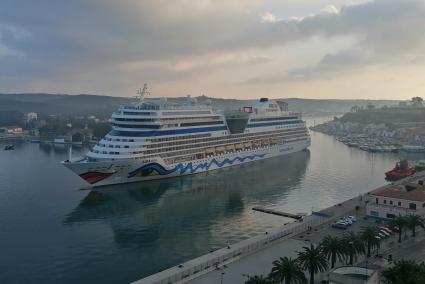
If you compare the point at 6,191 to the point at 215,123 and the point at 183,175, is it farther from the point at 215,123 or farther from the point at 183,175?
the point at 215,123

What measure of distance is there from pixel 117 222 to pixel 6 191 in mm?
17182

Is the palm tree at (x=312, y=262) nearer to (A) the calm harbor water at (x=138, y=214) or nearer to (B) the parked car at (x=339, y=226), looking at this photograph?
(A) the calm harbor water at (x=138, y=214)

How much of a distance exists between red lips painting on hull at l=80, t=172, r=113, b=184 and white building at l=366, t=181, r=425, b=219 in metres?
25.8

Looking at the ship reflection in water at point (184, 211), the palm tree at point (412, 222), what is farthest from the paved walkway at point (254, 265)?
the palm tree at point (412, 222)

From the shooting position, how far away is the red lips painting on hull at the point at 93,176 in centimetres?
4481

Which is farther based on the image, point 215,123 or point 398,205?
point 215,123

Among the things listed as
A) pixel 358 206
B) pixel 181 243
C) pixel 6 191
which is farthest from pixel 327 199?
pixel 6 191

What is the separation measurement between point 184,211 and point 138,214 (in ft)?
13.2

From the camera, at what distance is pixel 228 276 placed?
22.5 meters

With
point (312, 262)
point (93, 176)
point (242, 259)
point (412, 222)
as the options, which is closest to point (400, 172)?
point (412, 222)

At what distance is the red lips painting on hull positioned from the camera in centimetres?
4481

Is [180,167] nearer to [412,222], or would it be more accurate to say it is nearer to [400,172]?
[400,172]

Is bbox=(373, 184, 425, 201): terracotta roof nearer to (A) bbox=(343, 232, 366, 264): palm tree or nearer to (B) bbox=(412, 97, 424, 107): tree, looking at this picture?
(A) bbox=(343, 232, 366, 264): palm tree

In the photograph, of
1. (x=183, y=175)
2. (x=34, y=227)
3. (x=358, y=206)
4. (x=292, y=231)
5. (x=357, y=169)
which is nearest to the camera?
(x=292, y=231)
